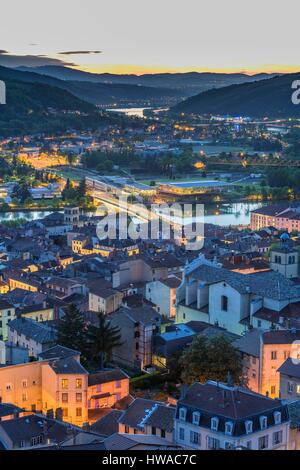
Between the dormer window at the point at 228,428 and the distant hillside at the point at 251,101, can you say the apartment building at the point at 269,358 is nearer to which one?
the dormer window at the point at 228,428

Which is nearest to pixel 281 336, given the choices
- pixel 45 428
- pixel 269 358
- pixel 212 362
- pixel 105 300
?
pixel 269 358

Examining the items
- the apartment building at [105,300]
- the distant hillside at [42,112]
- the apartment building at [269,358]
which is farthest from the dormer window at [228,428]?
the distant hillside at [42,112]

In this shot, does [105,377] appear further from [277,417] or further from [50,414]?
[277,417]

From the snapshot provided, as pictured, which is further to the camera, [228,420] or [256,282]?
[256,282]

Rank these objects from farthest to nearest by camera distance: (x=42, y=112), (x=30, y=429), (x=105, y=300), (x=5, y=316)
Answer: (x=42, y=112) → (x=105, y=300) → (x=5, y=316) → (x=30, y=429)

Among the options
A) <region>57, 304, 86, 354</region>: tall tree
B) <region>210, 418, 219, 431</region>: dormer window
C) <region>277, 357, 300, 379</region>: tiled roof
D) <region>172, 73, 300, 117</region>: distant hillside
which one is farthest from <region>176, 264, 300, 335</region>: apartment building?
<region>172, 73, 300, 117</region>: distant hillside
